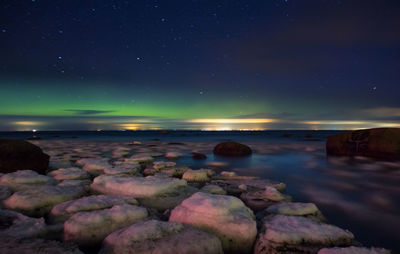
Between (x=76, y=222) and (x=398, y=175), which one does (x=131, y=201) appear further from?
(x=398, y=175)

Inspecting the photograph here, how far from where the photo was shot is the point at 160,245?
1829mm

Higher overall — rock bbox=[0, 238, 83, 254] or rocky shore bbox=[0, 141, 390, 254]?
rock bbox=[0, 238, 83, 254]

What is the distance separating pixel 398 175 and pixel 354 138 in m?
4.03

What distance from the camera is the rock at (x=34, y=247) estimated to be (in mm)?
1577

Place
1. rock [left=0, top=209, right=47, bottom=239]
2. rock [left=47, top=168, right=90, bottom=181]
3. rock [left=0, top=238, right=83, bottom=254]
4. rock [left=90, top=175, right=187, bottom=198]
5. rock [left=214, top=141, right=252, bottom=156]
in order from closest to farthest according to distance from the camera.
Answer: rock [left=0, top=238, right=83, bottom=254] < rock [left=0, top=209, right=47, bottom=239] < rock [left=90, top=175, right=187, bottom=198] < rock [left=47, top=168, right=90, bottom=181] < rock [left=214, top=141, right=252, bottom=156]

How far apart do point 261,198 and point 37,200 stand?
3.07 metres

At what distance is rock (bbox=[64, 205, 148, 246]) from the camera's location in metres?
2.07

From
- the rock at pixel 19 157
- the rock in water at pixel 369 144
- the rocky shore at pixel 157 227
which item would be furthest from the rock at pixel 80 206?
the rock in water at pixel 369 144

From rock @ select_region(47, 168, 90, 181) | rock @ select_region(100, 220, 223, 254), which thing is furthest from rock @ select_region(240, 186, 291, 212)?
rock @ select_region(47, 168, 90, 181)

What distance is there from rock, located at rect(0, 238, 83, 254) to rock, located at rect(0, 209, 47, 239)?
23cm

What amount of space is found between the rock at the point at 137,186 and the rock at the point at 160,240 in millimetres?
1208

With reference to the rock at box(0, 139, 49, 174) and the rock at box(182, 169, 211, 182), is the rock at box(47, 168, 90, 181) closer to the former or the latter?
the rock at box(0, 139, 49, 174)

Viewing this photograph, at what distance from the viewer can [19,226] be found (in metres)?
2.07

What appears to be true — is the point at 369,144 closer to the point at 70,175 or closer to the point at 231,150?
the point at 231,150
